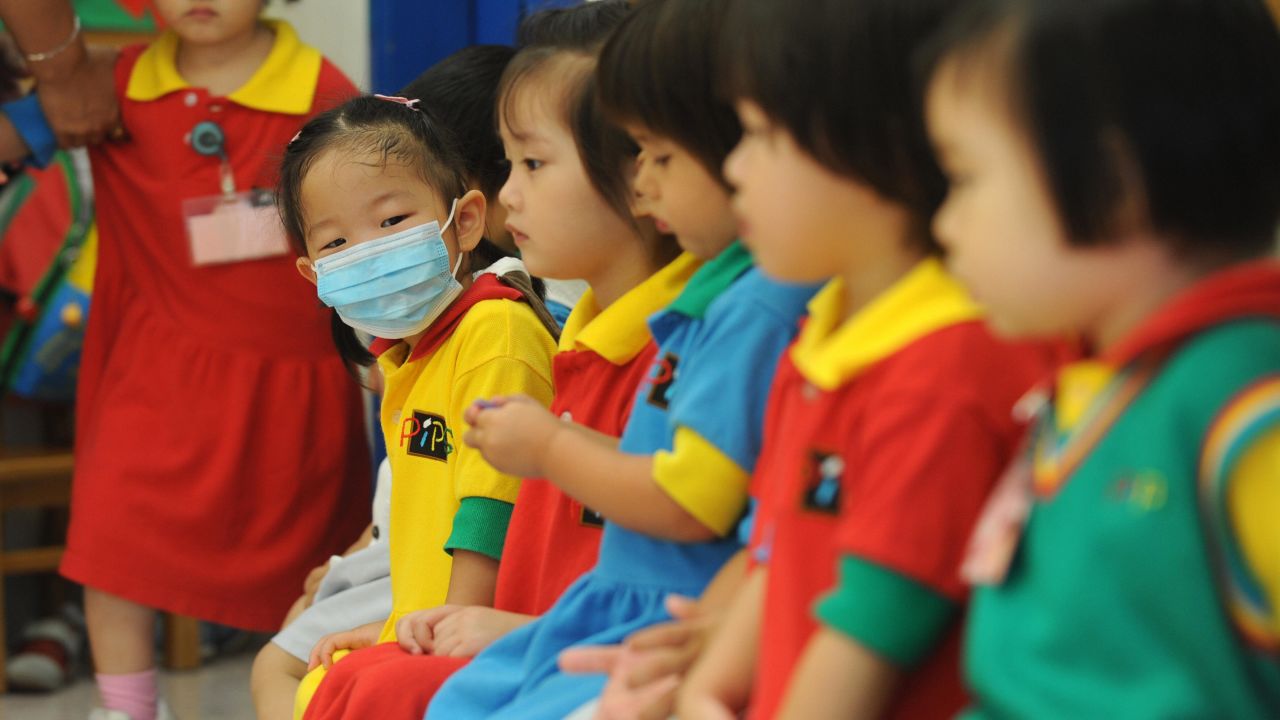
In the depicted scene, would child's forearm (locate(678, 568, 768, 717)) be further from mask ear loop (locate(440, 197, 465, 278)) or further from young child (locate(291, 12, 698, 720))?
mask ear loop (locate(440, 197, 465, 278))

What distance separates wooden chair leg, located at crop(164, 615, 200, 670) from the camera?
3.13 m

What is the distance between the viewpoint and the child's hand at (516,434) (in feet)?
4.28

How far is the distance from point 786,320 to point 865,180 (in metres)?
0.21

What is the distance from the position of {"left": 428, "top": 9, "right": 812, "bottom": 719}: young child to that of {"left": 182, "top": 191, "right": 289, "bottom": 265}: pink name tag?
130 cm

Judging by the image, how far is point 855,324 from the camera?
0.97m

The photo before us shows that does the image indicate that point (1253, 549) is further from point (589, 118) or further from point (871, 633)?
point (589, 118)

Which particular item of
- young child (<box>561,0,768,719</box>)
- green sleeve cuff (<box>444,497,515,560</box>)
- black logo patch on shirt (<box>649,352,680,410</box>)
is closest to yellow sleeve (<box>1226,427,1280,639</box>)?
young child (<box>561,0,768,719</box>)

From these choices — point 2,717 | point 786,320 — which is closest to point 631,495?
point 786,320

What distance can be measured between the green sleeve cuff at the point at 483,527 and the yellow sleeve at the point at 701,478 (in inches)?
18.6

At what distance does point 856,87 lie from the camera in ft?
3.22

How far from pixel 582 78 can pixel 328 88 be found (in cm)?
122

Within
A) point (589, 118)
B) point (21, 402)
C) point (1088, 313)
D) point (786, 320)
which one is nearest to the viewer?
point (1088, 313)

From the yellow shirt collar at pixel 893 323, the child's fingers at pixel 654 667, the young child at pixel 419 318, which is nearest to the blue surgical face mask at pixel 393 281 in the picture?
the young child at pixel 419 318

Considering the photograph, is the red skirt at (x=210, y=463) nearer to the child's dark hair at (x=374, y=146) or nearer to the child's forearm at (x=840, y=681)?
the child's dark hair at (x=374, y=146)
